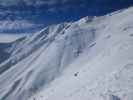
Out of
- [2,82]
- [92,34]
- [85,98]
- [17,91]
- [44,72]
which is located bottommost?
[2,82]

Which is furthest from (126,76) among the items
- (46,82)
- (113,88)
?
(46,82)

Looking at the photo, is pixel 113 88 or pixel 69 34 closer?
pixel 113 88

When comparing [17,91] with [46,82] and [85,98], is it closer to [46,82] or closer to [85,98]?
[46,82]

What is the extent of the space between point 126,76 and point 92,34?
85866 millimetres

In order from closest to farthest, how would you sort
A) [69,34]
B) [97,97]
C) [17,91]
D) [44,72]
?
[97,97], [44,72], [17,91], [69,34]

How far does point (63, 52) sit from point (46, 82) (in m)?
22.7

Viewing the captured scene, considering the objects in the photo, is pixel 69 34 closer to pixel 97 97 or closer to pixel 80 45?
pixel 80 45

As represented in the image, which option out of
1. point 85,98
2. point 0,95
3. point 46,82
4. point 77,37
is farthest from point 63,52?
point 85,98

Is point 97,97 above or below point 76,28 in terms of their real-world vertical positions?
above

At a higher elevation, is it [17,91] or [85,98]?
[85,98]

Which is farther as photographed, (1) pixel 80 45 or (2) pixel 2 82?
(2) pixel 2 82

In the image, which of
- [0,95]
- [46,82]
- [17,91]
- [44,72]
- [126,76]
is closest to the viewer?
[126,76]

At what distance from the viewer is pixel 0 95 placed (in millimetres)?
120062

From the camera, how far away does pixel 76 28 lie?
142 meters
